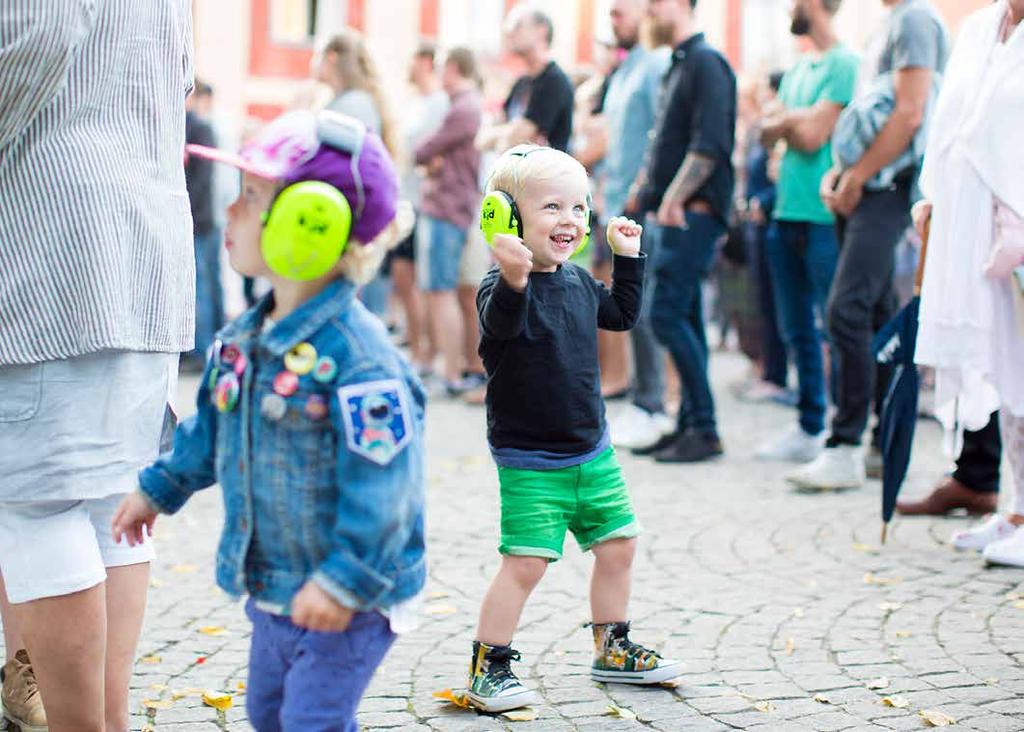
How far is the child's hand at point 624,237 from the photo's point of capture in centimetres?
417

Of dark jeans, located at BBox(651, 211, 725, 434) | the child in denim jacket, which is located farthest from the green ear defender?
dark jeans, located at BBox(651, 211, 725, 434)

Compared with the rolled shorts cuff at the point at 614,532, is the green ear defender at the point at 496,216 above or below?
above

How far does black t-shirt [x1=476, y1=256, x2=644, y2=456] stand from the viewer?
159 inches

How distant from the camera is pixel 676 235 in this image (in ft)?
25.5

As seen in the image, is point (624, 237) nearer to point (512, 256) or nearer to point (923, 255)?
point (512, 256)

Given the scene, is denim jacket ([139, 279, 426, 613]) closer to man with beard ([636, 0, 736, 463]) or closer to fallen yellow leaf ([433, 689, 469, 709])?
fallen yellow leaf ([433, 689, 469, 709])

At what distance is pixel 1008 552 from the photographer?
549 cm

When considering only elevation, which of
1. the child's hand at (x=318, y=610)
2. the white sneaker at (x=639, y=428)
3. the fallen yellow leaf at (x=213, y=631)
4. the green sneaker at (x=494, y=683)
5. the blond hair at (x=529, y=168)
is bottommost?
the white sneaker at (x=639, y=428)

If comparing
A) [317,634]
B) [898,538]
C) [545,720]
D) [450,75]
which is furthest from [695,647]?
[450,75]

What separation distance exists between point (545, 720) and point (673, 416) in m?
5.70

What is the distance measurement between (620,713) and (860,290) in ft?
11.3

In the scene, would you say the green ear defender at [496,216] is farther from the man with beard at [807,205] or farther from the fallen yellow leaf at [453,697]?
the man with beard at [807,205]

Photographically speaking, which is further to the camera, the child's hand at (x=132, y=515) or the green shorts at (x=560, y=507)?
the green shorts at (x=560, y=507)

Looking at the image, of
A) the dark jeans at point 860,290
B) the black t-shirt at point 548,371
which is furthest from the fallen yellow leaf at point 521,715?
the dark jeans at point 860,290
